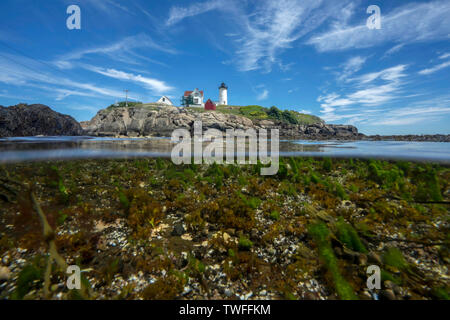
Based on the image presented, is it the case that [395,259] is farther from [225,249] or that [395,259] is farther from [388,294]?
[225,249]

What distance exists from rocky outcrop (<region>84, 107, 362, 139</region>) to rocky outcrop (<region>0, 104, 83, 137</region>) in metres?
10.1

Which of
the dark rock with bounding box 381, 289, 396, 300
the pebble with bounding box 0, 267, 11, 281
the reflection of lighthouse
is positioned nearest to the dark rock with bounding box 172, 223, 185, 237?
the pebble with bounding box 0, 267, 11, 281

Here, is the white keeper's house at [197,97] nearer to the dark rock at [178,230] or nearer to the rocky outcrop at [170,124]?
the rocky outcrop at [170,124]

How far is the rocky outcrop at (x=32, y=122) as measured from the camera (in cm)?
3822

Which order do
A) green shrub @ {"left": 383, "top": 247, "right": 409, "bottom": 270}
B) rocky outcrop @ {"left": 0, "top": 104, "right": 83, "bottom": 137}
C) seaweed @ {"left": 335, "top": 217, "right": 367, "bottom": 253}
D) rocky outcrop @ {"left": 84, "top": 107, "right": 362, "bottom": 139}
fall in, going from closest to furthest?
green shrub @ {"left": 383, "top": 247, "right": 409, "bottom": 270}
seaweed @ {"left": 335, "top": 217, "right": 367, "bottom": 253}
rocky outcrop @ {"left": 0, "top": 104, "right": 83, "bottom": 137}
rocky outcrop @ {"left": 84, "top": 107, "right": 362, "bottom": 139}

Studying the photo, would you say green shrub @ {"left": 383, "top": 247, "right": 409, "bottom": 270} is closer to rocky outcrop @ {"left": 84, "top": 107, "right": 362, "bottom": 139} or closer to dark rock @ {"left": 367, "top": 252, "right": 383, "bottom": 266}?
dark rock @ {"left": 367, "top": 252, "right": 383, "bottom": 266}

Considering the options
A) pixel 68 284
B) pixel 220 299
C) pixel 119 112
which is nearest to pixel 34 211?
pixel 68 284

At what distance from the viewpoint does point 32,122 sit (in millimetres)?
44031

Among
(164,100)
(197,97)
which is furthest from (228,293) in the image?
(164,100)

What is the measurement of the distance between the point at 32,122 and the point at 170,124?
37020 millimetres

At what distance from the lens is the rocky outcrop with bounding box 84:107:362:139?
58.1 meters

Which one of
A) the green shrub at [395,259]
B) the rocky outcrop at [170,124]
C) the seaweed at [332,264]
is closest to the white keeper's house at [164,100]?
the rocky outcrop at [170,124]
